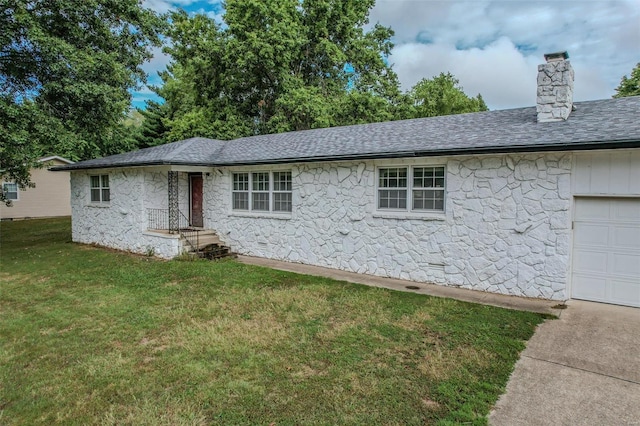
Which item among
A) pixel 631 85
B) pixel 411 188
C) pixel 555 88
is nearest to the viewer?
pixel 555 88

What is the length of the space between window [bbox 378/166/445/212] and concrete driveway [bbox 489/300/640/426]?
136 inches

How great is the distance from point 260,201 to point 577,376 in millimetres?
9157

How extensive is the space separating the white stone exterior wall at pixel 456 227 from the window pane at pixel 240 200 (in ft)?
4.23

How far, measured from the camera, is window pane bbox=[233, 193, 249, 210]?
11.9 meters

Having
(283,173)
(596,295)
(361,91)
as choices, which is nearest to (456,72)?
(361,91)

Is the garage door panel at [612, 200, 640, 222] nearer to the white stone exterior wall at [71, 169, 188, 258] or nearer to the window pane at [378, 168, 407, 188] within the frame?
the window pane at [378, 168, 407, 188]

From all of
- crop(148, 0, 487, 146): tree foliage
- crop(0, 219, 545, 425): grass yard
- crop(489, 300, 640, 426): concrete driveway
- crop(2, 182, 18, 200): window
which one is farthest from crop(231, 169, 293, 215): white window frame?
crop(2, 182, 18, 200): window

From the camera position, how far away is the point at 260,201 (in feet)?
38.0

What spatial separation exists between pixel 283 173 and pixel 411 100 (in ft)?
53.3

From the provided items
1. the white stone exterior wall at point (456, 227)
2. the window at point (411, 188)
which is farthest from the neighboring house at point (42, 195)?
the window at point (411, 188)

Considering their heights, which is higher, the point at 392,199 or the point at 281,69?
the point at 281,69

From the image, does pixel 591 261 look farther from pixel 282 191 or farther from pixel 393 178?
pixel 282 191

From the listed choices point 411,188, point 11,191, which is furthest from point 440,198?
point 11,191

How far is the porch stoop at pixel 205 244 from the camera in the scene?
37.3ft
